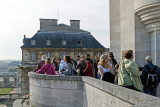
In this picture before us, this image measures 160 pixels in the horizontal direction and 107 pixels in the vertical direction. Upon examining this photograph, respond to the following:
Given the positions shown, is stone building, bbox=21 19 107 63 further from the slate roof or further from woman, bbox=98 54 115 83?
woman, bbox=98 54 115 83

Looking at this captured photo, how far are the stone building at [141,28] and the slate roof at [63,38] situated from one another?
3243 centimetres

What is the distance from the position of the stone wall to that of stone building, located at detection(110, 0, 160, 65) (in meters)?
2.66

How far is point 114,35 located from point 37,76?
4.46 meters

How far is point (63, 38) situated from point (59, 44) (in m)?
1.29

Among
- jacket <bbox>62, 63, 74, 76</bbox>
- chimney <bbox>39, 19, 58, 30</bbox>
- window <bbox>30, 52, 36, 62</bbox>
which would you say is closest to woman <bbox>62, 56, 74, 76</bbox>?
jacket <bbox>62, 63, 74, 76</bbox>

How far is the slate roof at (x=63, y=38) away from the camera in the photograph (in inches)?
1683

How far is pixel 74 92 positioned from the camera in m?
9.54

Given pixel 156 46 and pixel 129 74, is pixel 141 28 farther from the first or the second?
pixel 129 74

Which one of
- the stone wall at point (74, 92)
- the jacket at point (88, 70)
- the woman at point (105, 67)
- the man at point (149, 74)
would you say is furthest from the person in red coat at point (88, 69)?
the man at point (149, 74)

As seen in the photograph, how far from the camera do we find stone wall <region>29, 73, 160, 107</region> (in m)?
6.46

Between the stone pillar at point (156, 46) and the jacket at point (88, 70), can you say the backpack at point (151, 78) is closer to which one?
the stone pillar at point (156, 46)

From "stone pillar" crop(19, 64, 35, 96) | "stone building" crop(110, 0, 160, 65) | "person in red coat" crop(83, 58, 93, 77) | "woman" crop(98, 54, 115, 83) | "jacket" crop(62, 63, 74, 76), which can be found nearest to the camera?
"woman" crop(98, 54, 115, 83)

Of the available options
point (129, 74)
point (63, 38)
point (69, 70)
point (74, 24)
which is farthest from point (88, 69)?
point (74, 24)

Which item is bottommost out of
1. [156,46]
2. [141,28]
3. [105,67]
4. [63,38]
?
[105,67]
